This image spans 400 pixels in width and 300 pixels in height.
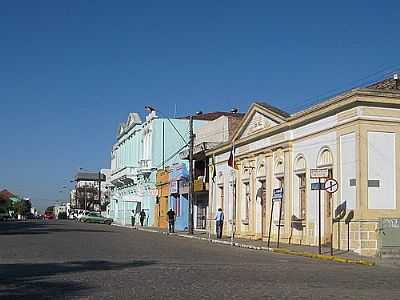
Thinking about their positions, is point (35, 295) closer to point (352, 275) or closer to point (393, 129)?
point (352, 275)

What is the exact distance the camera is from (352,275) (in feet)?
56.9

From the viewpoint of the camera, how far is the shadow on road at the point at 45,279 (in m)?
12.1

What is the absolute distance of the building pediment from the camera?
34622mm

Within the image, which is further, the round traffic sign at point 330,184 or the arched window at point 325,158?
the arched window at point 325,158

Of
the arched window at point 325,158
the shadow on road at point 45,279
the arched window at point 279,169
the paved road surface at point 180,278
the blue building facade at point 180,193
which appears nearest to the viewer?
the shadow on road at point 45,279

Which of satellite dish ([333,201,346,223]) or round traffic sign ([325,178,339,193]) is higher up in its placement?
round traffic sign ([325,178,339,193])

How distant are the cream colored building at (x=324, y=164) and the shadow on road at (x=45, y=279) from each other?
33.1ft

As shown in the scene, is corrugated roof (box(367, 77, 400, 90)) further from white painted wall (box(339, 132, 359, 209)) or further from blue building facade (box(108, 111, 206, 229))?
blue building facade (box(108, 111, 206, 229))

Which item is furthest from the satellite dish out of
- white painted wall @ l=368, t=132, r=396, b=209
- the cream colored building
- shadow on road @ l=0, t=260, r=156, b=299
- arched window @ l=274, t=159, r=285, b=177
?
shadow on road @ l=0, t=260, r=156, b=299

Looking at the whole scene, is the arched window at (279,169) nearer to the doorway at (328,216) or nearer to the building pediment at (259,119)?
the building pediment at (259,119)

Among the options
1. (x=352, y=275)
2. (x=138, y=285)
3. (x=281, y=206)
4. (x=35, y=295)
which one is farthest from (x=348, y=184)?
(x=35, y=295)

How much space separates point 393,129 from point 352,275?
10.6 metres

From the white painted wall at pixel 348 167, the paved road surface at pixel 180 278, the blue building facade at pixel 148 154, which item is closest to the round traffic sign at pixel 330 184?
the white painted wall at pixel 348 167

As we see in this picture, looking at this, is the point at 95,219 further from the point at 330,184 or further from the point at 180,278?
the point at 180,278
